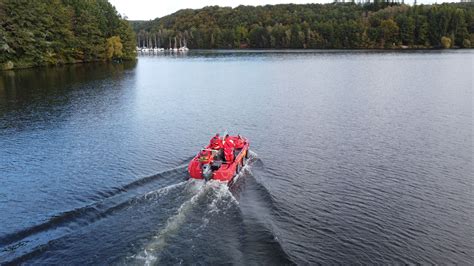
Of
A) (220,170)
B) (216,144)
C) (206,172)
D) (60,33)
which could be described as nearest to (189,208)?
(206,172)

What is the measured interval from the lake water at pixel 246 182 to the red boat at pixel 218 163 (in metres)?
0.75

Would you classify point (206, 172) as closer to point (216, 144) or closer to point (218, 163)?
point (218, 163)

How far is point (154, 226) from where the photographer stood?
21.0 metres

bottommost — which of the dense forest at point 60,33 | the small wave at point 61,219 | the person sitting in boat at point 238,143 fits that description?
the small wave at point 61,219

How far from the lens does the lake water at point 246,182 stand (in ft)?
64.4

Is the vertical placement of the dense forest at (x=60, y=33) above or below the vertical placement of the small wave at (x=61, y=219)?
above

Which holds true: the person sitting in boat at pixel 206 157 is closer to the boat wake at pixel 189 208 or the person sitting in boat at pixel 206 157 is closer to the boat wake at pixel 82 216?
the boat wake at pixel 189 208

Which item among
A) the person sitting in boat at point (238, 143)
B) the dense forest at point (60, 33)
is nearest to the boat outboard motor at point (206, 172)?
the person sitting in boat at point (238, 143)

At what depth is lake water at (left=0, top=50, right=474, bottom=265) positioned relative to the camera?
19.6 meters

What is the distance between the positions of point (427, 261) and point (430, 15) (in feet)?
613

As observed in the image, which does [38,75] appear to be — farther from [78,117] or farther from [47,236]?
[47,236]

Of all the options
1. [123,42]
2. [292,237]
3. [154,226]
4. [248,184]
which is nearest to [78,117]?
[248,184]


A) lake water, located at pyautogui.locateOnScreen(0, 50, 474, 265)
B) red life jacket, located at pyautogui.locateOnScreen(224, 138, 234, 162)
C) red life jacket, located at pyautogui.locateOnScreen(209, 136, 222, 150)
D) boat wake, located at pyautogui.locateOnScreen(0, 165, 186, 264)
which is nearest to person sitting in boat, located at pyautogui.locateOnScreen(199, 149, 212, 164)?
red life jacket, located at pyautogui.locateOnScreen(224, 138, 234, 162)

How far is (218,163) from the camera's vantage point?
90.8 feet
